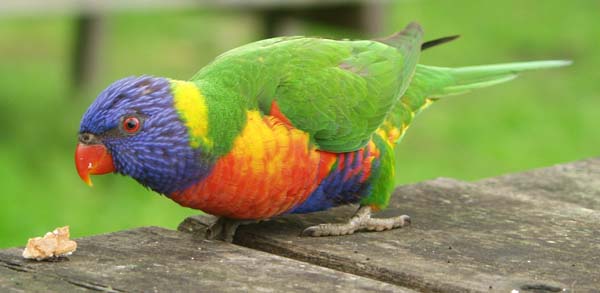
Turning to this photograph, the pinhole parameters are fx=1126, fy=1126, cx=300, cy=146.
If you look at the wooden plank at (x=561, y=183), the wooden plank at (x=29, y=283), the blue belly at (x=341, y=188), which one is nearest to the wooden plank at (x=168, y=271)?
the wooden plank at (x=29, y=283)

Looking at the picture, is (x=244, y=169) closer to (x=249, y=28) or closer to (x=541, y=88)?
(x=541, y=88)

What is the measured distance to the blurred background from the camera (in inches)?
248

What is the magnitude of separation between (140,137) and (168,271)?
0.52 metres

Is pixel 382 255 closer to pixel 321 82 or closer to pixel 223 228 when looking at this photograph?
pixel 223 228

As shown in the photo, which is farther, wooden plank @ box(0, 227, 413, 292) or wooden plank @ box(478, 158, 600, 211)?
wooden plank @ box(478, 158, 600, 211)

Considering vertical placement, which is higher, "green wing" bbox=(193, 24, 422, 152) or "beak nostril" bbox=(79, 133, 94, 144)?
"green wing" bbox=(193, 24, 422, 152)

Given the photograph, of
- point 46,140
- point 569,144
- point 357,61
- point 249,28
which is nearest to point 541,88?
point 569,144

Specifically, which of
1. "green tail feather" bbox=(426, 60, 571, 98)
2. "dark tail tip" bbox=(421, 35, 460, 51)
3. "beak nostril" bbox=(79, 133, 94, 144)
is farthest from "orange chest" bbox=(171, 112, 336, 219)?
"green tail feather" bbox=(426, 60, 571, 98)

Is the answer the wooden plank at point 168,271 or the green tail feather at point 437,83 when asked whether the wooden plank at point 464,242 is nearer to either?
the wooden plank at point 168,271

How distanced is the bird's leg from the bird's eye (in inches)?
18.9

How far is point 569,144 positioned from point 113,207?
10.6ft

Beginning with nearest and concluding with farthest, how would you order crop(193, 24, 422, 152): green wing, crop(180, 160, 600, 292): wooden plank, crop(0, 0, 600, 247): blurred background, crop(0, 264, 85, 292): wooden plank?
1. crop(0, 264, 85, 292): wooden plank
2. crop(180, 160, 600, 292): wooden plank
3. crop(193, 24, 422, 152): green wing
4. crop(0, 0, 600, 247): blurred background

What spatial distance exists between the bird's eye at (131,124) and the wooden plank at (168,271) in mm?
293

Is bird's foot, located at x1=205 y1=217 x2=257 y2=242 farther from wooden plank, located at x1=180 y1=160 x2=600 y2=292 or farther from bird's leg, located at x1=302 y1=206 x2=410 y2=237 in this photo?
bird's leg, located at x1=302 y1=206 x2=410 y2=237
